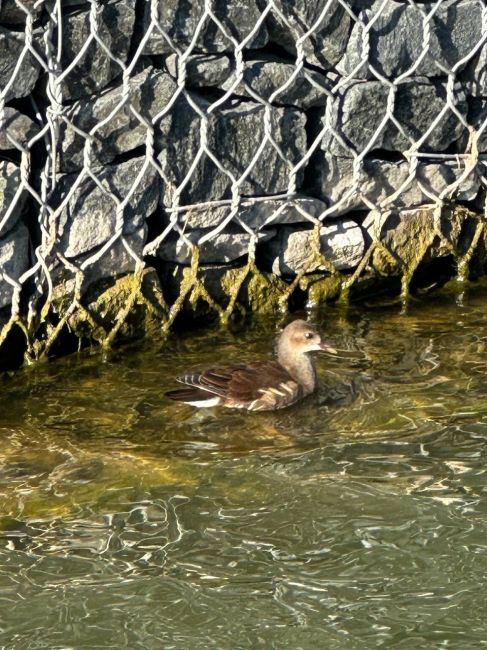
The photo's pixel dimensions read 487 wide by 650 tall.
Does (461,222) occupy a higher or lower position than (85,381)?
higher

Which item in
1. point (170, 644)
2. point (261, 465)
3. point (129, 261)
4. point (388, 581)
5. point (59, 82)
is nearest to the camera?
point (170, 644)

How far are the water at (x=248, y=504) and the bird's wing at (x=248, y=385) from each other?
3.2 inches

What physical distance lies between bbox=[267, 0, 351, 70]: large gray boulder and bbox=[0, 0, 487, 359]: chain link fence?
12 mm

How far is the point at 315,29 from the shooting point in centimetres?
782

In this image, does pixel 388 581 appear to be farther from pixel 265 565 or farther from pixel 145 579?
pixel 145 579

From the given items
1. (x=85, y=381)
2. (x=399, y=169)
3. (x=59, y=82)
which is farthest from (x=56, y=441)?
(x=399, y=169)

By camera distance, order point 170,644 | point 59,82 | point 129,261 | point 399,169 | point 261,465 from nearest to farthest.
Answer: point 170,644 < point 261,465 < point 59,82 < point 129,261 < point 399,169

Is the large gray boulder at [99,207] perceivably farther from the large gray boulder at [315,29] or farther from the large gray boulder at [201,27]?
the large gray boulder at [315,29]

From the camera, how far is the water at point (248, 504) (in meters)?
5.05

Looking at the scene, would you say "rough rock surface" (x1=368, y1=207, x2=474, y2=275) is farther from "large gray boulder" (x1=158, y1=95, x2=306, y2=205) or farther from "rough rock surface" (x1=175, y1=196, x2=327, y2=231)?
"large gray boulder" (x1=158, y1=95, x2=306, y2=205)

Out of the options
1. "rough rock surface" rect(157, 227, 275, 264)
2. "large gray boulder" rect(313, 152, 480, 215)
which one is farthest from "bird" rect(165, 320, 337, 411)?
"large gray boulder" rect(313, 152, 480, 215)

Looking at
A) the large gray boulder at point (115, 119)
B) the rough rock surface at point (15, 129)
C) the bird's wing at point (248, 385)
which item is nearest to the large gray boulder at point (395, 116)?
the large gray boulder at point (115, 119)

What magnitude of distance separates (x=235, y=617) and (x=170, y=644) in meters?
0.28

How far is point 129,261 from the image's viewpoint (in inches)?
306
